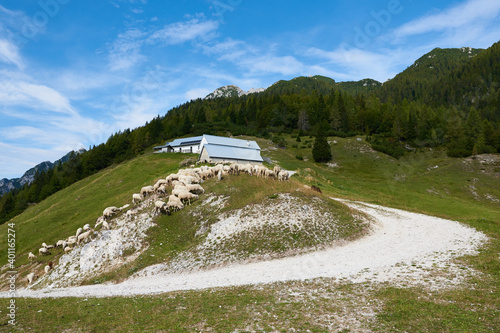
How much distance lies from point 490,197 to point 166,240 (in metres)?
77.2

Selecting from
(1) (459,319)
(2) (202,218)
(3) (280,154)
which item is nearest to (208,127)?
(3) (280,154)

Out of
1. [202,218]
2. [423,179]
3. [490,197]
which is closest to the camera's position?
[202,218]

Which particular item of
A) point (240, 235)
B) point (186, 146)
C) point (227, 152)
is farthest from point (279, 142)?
point (240, 235)

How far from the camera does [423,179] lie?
7288cm

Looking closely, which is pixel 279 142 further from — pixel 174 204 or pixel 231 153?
pixel 174 204

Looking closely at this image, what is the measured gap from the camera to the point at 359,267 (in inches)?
669

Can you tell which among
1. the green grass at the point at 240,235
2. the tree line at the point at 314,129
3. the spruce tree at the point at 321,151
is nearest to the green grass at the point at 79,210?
the green grass at the point at 240,235

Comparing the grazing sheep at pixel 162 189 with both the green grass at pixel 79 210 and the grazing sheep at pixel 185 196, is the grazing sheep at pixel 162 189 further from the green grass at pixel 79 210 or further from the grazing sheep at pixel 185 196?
the green grass at pixel 79 210

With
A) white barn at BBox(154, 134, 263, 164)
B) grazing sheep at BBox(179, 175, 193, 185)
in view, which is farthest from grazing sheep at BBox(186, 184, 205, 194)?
white barn at BBox(154, 134, 263, 164)

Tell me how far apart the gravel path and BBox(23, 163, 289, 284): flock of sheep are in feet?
32.5

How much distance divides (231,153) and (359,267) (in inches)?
2119

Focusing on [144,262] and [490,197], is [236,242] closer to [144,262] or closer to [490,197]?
[144,262]

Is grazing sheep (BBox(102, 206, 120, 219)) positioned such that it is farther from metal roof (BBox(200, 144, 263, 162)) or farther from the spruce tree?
the spruce tree

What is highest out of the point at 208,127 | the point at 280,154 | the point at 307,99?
the point at 307,99
